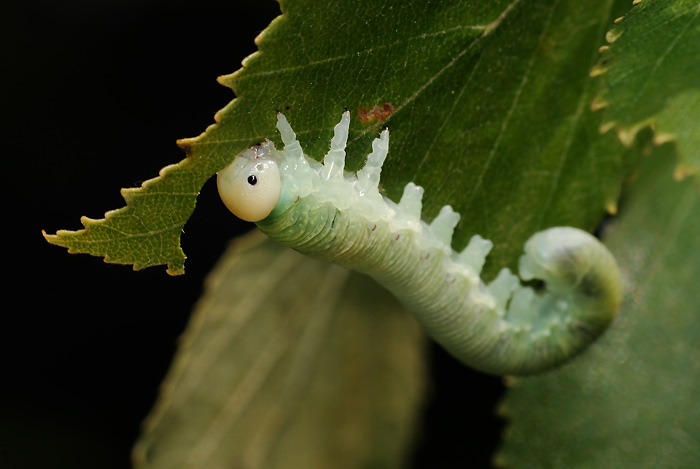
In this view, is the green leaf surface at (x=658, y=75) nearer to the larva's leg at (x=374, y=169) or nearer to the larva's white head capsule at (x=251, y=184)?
the larva's leg at (x=374, y=169)

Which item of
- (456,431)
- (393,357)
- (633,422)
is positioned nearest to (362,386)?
(393,357)

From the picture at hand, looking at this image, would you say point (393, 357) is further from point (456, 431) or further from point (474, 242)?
point (474, 242)

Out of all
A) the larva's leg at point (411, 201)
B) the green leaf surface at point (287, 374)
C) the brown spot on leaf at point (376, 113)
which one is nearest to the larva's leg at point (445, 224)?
the larva's leg at point (411, 201)

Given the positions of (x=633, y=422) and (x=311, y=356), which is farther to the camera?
(x=311, y=356)

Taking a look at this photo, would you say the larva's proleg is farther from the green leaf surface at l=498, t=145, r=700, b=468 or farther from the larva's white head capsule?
the green leaf surface at l=498, t=145, r=700, b=468

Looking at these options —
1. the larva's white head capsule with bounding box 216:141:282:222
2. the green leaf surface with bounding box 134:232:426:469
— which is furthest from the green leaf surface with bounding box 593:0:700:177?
the green leaf surface with bounding box 134:232:426:469
